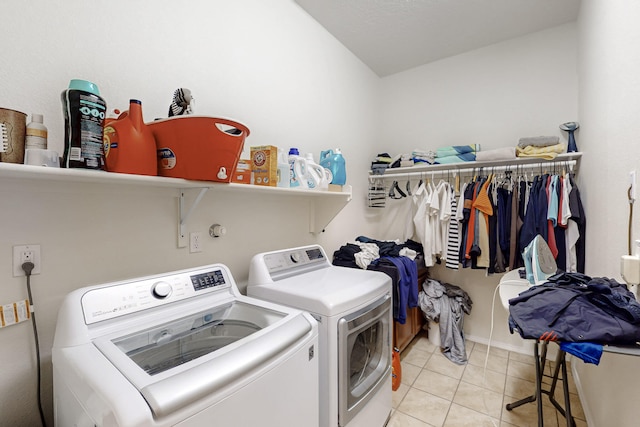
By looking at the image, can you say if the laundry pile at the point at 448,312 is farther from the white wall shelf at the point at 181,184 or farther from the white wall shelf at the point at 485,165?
the white wall shelf at the point at 181,184

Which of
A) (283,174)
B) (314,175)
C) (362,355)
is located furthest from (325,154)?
(362,355)

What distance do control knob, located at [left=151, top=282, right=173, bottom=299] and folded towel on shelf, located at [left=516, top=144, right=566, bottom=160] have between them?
274 cm

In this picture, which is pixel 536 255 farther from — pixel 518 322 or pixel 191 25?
pixel 191 25

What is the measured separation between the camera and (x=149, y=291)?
112 cm

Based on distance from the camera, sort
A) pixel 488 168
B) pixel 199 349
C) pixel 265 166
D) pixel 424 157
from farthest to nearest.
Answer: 1. pixel 424 157
2. pixel 488 168
3. pixel 265 166
4. pixel 199 349

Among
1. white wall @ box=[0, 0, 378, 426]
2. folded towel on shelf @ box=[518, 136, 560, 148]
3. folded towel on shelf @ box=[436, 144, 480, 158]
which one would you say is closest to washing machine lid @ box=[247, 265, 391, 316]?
white wall @ box=[0, 0, 378, 426]

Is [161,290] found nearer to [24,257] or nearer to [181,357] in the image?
[181,357]

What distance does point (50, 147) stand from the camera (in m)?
1.05

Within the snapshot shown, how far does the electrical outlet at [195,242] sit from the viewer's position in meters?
1.50

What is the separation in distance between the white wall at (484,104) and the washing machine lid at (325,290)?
5.51ft

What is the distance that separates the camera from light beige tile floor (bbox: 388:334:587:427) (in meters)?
1.85

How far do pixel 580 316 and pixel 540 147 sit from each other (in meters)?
1.93

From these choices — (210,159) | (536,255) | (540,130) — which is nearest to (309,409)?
(210,159)

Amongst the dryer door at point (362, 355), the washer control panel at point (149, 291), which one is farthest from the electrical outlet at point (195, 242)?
the dryer door at point (362, 355)
